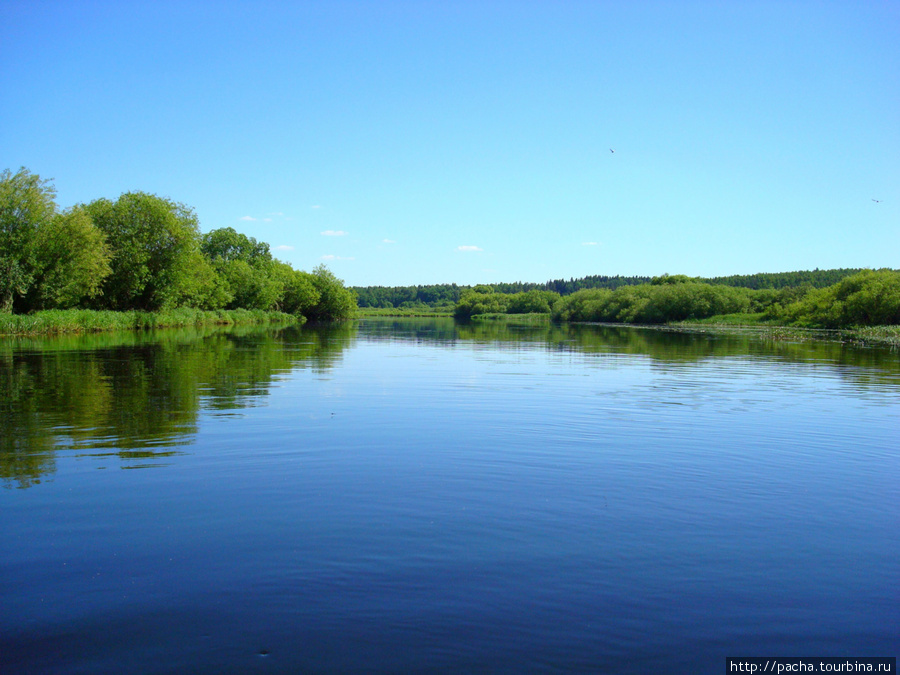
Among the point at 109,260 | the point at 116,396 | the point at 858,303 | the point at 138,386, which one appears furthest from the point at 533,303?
the point at 116,396

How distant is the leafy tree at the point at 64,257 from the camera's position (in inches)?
2004

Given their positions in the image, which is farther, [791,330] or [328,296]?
[328,296]

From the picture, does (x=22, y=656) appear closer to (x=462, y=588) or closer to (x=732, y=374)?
(x=462, y=588)

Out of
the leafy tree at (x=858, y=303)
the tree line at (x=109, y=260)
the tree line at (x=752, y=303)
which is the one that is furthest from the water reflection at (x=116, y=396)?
the tree line at (x=752, y=303)

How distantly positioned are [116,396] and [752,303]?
384 feet

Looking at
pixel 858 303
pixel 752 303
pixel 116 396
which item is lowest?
pixel 116 396

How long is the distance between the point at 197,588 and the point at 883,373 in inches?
1191

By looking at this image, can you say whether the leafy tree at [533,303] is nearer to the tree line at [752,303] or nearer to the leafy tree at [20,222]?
the tree line at [752,303]

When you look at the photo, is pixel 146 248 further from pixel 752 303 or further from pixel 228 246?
pixel 752 303

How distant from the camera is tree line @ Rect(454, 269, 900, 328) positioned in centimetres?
7538

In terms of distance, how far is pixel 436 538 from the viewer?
7.14 m

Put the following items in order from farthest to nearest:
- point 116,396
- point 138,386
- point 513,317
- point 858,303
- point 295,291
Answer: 1. point 513,317
2. point 295,291
3. point 858,303
4. point 138,386
5. point 116,396

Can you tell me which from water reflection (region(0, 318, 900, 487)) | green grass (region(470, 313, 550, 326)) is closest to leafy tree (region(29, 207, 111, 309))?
water reflection (region(0, 318, 900, 487))

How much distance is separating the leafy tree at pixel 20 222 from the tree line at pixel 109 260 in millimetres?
65
